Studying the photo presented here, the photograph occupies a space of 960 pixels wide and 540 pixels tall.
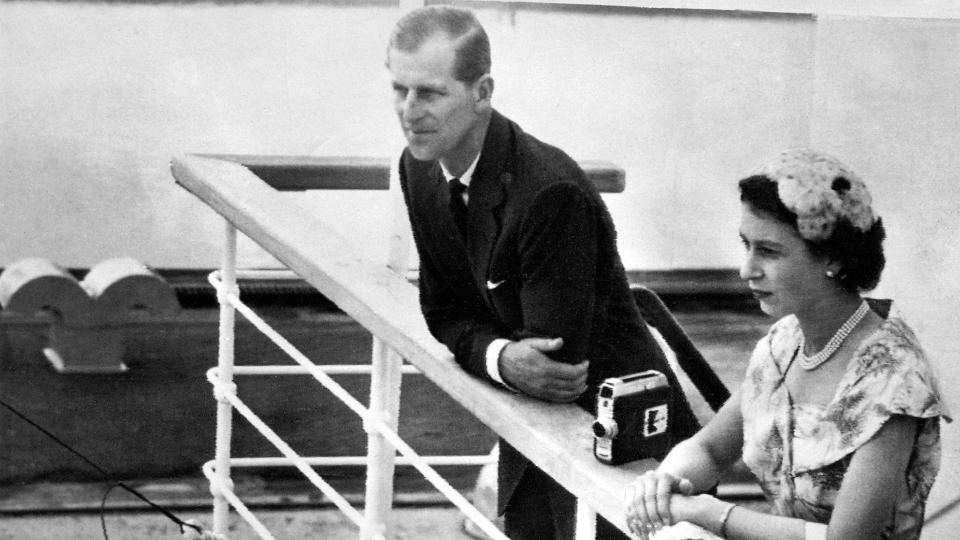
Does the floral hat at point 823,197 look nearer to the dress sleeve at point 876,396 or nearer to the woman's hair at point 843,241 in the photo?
the woman's hair at point 843,241

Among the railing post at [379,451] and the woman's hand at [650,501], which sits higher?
the woman's hand at [650,501]

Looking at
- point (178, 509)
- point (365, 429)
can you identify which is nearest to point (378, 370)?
point (365, 429)

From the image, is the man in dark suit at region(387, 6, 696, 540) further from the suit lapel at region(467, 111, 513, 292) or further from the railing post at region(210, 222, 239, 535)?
the railing post at region(210, 222, 239, 535)

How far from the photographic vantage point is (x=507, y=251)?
1.82 m

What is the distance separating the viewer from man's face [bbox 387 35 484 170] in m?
1.85

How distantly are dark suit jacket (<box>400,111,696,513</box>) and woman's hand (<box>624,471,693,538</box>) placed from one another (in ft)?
1.19

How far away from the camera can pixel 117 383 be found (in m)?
5.76

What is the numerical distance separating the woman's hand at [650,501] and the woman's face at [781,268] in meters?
0.26

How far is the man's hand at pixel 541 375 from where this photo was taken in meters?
1.63

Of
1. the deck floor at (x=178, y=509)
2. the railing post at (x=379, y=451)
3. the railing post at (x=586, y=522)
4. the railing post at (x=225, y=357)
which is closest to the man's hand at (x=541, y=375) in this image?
the railing post at (x=586, y=522)

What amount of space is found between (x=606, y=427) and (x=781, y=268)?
0.30m

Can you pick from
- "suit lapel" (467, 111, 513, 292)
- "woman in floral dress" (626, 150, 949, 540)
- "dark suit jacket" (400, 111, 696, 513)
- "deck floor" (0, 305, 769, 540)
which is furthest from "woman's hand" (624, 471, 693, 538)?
"deck floor" (0, 305, 769, 540)

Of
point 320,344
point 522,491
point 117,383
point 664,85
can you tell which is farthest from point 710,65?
point 522,491

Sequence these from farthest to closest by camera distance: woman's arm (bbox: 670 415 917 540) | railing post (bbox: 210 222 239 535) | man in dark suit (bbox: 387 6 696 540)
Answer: railing post (bbox: 210 222 239 535)
man in dark suit (bbox: 387 6 696 540)
woman's arm (bbox: 670 415 917 540)
